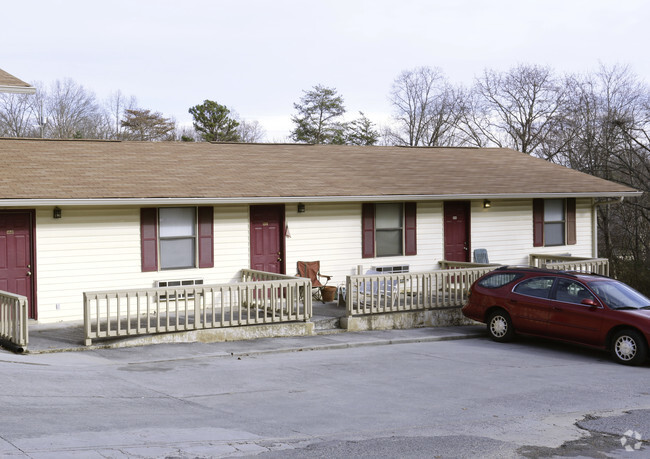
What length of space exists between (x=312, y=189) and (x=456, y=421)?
34.4 ft

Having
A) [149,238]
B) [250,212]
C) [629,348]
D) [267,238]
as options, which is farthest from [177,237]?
[629,348]

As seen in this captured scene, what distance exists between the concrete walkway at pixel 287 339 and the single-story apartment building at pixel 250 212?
1222 millimetres

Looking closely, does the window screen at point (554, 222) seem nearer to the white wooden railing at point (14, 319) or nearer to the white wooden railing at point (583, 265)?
the white wooden railing at point (583, 265)

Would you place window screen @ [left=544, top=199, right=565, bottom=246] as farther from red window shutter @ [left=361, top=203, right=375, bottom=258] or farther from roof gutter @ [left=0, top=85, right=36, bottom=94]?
roof gutter @ [left=0, top=85, right=36, bottom=94]

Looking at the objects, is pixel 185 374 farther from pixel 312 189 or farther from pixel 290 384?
pixel 312 189

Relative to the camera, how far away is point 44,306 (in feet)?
49.7

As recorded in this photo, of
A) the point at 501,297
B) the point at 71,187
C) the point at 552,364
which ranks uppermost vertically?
the point at 71,187

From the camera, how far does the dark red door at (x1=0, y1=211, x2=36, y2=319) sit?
15.0 m

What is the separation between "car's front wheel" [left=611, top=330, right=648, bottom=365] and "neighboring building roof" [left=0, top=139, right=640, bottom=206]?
7316 mm

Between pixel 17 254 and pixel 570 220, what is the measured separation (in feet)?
52.0

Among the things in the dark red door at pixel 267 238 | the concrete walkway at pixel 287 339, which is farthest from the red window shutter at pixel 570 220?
the dark red door at pixel 267 238

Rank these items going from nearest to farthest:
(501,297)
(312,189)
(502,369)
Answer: (502,369)
(501,297)
(312,189)

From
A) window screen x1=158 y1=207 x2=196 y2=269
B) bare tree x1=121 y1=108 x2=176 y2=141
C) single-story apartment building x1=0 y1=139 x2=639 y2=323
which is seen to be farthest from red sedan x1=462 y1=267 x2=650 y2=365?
bare tree x1=121 y1=108 x2=176 y2=141

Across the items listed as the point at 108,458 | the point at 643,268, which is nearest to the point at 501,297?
the point at 108,458
